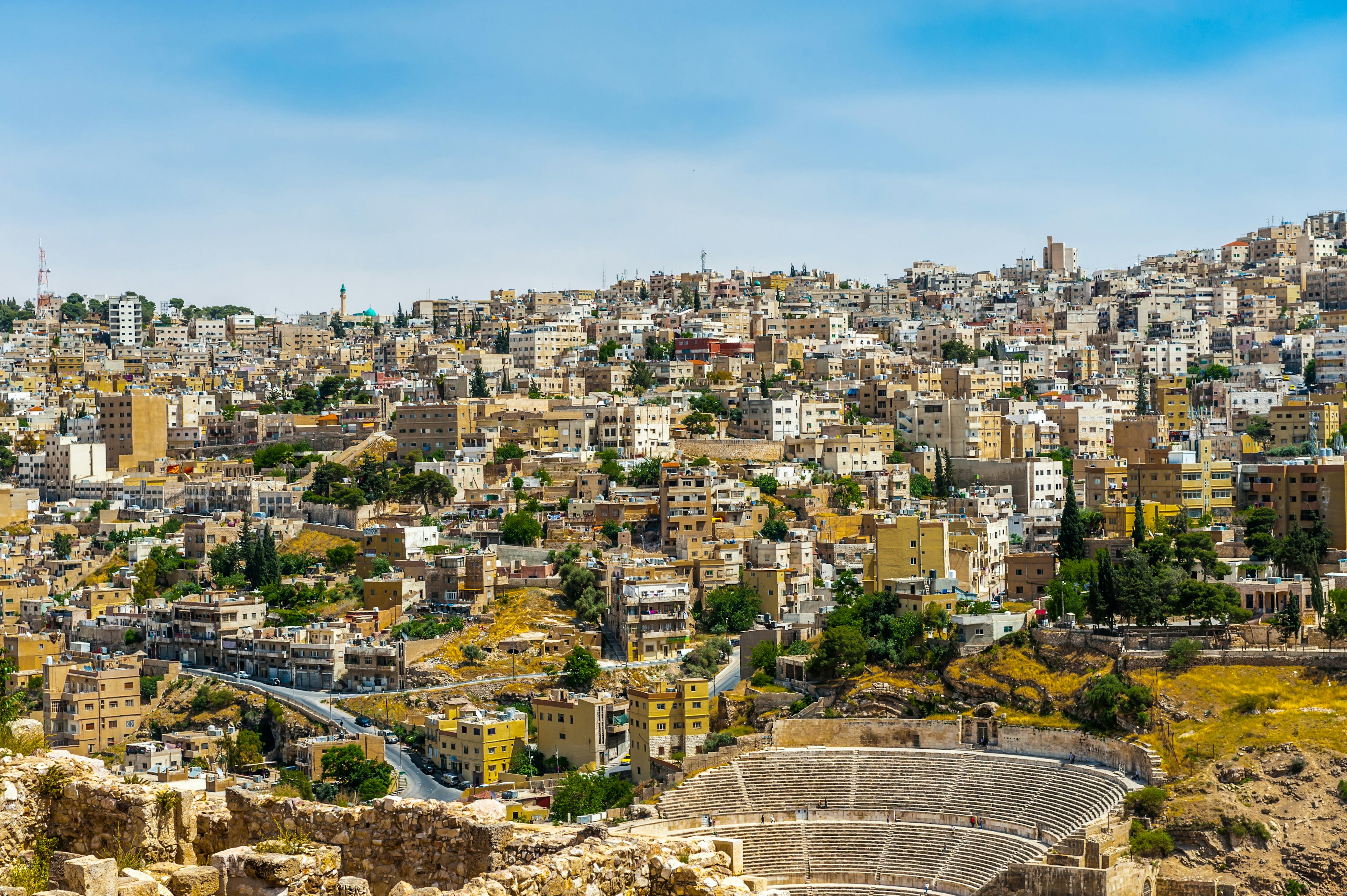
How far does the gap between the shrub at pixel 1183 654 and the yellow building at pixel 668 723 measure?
9.90m

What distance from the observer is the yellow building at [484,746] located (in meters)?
36.6

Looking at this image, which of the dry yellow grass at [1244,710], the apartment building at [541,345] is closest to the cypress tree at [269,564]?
the dry yellow grass at [1244,710]

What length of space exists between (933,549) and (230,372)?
54.0m

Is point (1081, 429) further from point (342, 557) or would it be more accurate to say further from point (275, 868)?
point (275, 868)

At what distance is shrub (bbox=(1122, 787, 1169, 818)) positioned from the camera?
94.9 feet

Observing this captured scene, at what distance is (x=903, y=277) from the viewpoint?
119m

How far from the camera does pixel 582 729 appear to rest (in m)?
37.7

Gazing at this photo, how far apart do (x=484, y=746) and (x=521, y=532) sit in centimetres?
1527

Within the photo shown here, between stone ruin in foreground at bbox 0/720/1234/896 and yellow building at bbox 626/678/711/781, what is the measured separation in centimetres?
205

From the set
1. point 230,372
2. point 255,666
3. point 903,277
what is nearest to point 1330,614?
point 255,666

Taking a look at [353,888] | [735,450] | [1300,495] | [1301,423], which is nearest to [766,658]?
[1300,495]

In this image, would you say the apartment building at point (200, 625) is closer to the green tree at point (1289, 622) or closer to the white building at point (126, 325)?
the green tree at point (1289, 622)

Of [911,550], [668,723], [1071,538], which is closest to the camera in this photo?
[668,723]

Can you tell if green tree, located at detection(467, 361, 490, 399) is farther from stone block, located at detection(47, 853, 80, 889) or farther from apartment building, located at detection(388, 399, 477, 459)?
stone block, located at detection(47, 853, 80, 889)
